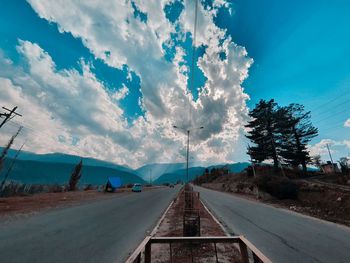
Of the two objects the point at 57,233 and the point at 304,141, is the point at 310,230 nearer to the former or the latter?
the point at 57,233

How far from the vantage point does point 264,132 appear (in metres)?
27.2

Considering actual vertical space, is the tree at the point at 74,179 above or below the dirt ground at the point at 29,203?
above

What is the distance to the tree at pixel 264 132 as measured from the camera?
84.3 feet

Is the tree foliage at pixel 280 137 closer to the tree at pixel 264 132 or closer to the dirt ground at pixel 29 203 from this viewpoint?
the tree at pixel 264 132

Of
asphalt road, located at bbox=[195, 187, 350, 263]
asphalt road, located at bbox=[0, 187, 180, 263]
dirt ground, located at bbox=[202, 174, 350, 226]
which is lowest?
asphalt road, located at bbox=[0, 187, 180, 263]

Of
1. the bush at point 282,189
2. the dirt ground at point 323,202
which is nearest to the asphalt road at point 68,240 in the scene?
the dirt ground at point 323,202

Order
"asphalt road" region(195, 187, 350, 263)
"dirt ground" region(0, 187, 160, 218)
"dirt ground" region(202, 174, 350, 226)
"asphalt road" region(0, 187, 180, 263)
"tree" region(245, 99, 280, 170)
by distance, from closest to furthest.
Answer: "asphalt road" region(0, 187, 180, 263) < "asphalt road" region(195, 187, 350, 263) < "dirt ground" region(0, 187, 160, 218) < "dirt ground" region(202, 174, 350, 226) < "tree" region(245, 99, 280, 170)

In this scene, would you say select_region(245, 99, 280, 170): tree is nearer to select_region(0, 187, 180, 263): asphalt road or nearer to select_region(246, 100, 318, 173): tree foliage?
select_region(246, 100, 318, 173): tree foliage

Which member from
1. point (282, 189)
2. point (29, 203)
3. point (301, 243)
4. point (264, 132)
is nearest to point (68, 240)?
point (301, 243)

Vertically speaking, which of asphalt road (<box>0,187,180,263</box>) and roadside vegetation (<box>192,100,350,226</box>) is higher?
roadside vegetation (<box>192,100,350,226</box>)

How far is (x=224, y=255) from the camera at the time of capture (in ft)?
14.0

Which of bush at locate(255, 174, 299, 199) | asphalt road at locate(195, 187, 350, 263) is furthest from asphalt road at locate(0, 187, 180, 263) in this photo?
bush at locate(255, 174, 299, 199)

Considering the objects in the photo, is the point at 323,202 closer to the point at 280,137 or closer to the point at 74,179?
the point at 280,137

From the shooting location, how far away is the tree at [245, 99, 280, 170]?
1011 inches
